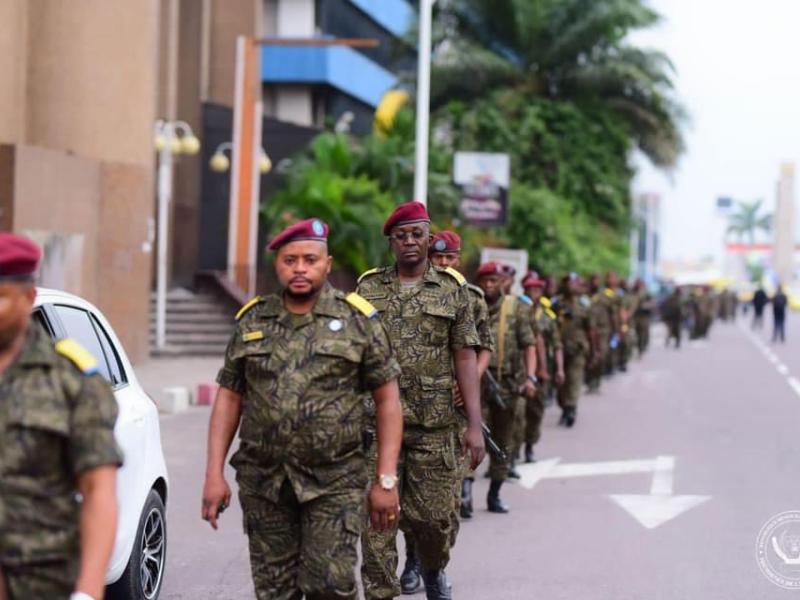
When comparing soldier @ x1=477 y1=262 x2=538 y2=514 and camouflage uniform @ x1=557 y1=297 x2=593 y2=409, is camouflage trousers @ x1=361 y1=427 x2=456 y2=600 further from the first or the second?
camouflage uniform @ x1=557 y1=297 x2=593 y2=409

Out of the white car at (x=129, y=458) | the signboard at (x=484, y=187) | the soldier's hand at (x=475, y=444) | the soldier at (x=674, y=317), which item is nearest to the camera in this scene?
the white car at (x=129, y=458)

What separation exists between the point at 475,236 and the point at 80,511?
1120 inches

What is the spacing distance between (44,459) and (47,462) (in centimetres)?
1

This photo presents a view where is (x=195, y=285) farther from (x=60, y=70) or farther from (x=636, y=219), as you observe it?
(x=636, y=219)

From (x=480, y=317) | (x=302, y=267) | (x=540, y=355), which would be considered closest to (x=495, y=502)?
(x=540, y=355)

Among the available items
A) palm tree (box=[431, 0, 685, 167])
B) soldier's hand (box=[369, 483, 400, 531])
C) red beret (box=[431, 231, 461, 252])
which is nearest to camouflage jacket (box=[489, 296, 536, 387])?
red beret (box=[431, 231, 461, 252])

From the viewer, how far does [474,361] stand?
674 centimetres

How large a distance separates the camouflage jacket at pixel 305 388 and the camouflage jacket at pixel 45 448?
121 centimetres

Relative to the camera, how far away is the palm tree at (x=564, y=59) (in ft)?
120

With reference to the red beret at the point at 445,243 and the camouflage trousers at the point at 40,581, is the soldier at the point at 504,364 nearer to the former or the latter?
the red beret at the point at 445,243

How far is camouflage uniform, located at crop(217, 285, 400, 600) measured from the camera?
15.7ft

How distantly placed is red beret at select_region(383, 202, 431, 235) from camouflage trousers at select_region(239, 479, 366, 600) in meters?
2.02

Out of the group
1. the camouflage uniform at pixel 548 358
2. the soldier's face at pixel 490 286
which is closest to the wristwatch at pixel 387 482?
the soldier's face at pixel 490 286

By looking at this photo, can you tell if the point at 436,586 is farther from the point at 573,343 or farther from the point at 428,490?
the point at 573,343
